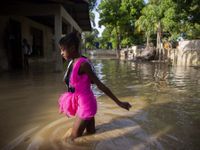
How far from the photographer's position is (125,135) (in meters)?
4.13

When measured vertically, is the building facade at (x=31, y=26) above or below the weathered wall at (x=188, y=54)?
above

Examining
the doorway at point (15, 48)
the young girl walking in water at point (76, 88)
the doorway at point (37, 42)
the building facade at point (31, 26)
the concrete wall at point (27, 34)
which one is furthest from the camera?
the doorway at point (37, 42)

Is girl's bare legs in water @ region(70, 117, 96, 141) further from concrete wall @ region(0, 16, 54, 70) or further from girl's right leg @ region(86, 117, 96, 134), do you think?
concrete wall @ region(0, 16, 54, 70)

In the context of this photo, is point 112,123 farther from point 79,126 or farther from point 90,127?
point 79,126

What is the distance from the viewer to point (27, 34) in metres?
17.6

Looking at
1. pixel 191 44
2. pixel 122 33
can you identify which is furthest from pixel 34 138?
pixel 122 33

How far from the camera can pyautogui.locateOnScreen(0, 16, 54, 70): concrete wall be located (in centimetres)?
1430

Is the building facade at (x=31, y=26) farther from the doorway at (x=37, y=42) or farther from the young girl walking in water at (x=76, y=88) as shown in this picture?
the young girl walking in water at (x=76, y=88)

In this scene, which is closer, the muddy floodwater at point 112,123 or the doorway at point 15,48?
the muddy floodwater at point 112,123

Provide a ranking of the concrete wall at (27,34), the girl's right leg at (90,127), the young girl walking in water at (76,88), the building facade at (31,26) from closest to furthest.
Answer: the young girl walking in water at (76,88) → the girl's right leg at (90,127) → the building facade at (31,26) → the concrete wall at (27,34)

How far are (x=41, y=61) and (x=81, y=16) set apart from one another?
4500 millimetres

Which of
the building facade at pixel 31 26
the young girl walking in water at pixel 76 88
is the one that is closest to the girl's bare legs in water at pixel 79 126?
the young girl walking in water at pixel 76 88

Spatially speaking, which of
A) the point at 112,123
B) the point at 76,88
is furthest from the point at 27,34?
the point at 76,88

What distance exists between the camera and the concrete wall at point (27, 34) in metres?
14.3
